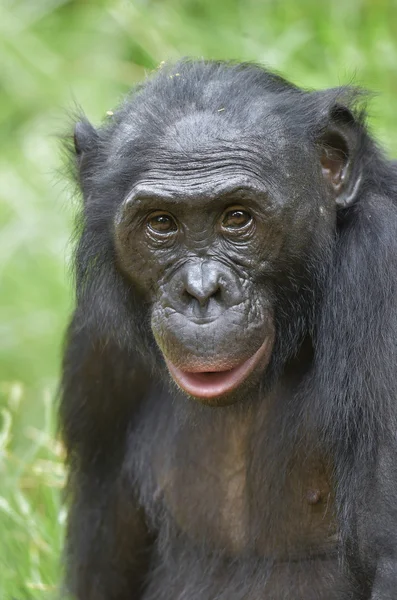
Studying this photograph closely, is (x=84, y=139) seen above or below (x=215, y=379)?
above

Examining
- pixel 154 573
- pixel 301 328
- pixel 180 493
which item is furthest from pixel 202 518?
pixel 301 328

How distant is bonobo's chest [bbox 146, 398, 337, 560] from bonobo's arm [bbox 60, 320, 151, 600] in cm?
32

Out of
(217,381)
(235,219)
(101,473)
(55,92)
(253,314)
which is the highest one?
(55,92)

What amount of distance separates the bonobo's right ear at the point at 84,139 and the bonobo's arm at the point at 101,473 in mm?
850

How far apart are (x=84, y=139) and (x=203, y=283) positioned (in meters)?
1.13

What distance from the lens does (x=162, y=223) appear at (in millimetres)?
4461

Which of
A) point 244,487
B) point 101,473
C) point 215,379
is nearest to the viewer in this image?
point 215,379

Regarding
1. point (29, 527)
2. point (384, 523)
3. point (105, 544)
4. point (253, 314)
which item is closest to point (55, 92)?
point (29, 527)

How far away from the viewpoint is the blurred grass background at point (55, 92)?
6.58 metres

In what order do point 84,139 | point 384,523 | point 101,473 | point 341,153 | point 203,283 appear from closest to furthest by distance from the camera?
point 384,523
point 203,283
point 341,153
point 84,139
point 101,473

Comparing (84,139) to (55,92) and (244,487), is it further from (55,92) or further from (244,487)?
(55,92)

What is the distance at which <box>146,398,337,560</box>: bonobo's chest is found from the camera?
469cm

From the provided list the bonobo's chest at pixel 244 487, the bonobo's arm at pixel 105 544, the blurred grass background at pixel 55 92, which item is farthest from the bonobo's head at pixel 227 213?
the blurred grass background at pixel 55 92

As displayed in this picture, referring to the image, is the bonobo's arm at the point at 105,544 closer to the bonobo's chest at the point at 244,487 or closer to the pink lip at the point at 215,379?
the bonobo's chest at the point at 244,487
